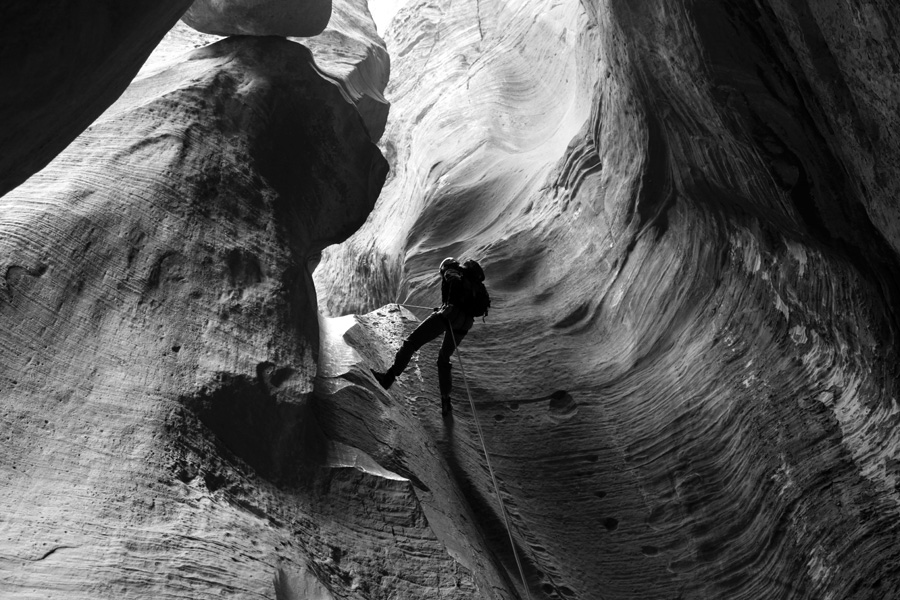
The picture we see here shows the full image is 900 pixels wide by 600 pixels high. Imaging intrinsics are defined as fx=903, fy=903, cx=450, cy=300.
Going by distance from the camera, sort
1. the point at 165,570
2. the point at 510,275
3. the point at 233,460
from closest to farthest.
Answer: the point at 165,570 → the point at 233,460 → the point at 510,275

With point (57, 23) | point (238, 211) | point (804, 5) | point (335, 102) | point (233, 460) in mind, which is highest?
point (804, 5)

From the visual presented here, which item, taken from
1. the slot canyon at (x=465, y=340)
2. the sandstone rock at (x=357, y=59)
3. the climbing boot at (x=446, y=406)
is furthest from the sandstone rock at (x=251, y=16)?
the climbing boot at (x=446, y=406)

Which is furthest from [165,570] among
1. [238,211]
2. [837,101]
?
[837,101]

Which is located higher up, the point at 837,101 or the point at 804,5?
the point at 804,5

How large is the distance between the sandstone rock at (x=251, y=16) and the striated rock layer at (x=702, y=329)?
117 inches

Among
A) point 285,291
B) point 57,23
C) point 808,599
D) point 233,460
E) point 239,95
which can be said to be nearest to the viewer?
point 57,23

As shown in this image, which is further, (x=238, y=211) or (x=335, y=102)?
(x=335, y=102)

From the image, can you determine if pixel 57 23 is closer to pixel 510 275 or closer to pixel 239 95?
pixel 239 95

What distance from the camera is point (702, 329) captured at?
8.06 meters

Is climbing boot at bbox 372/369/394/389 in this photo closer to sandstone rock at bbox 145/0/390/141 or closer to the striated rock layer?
the striated rock layer

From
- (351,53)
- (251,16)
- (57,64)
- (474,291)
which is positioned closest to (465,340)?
(474,291)

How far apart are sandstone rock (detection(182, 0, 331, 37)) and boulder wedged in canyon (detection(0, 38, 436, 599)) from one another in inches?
27.4

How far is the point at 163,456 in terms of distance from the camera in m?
5.21

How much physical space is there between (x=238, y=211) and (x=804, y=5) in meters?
4.40
